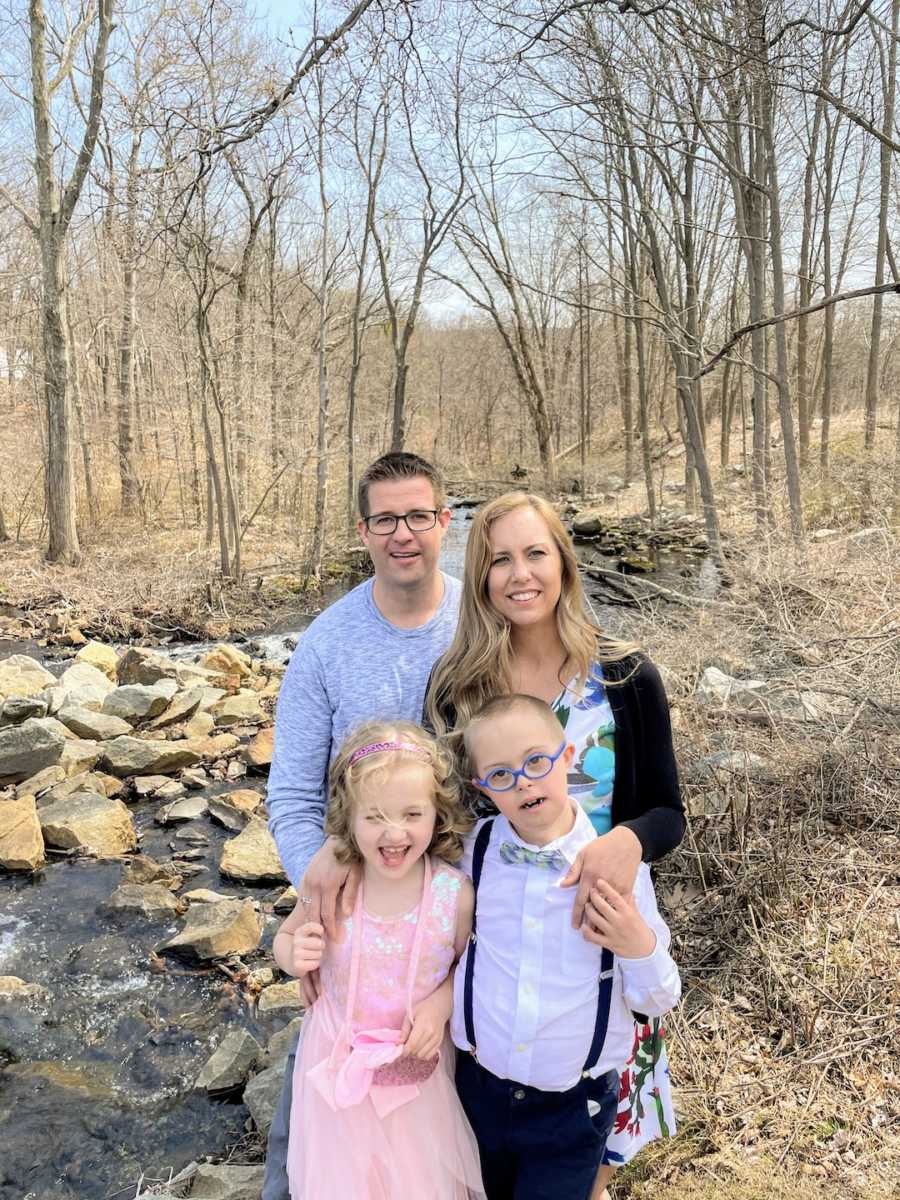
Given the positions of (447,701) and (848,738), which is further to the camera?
(848,738)

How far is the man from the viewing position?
2.01m

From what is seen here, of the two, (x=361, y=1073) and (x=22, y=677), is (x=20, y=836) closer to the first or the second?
(x=22, y=677)

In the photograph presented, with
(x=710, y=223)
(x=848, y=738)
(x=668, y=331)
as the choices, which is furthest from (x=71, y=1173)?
(x=710, y=223)

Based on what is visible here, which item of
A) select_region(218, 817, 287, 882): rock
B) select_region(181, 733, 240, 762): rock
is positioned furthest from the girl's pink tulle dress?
select_region(181, 733, 240, 762): rock

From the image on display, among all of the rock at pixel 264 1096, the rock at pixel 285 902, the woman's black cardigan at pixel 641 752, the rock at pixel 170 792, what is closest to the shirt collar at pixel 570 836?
the woman's black cardigan at pixel 641 752

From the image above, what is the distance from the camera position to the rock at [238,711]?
26.8ft

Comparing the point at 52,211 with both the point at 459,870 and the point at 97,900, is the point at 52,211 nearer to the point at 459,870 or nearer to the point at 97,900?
the point at 97,900

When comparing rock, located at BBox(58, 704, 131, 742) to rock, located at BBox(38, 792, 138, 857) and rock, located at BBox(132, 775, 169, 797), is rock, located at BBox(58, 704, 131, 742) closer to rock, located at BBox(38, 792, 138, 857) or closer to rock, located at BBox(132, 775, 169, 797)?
rock, located at BBox(132, 775, 169, 797)

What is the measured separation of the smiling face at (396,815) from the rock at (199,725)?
21.0ft

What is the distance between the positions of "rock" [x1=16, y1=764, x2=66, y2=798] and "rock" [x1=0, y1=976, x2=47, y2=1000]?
2.10 meters

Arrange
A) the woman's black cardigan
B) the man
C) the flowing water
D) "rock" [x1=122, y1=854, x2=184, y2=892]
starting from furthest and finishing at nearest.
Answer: "rock" [x1=122, y1=854, x2=184, y2=892]
the flowing water
the man
the woman's black cardigan

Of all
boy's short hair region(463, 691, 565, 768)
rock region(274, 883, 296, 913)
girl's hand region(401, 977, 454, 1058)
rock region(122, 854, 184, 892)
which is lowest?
rock region(274, 883, 296, 913)

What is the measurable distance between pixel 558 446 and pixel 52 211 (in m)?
22.8

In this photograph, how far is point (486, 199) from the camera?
66.6 feet
